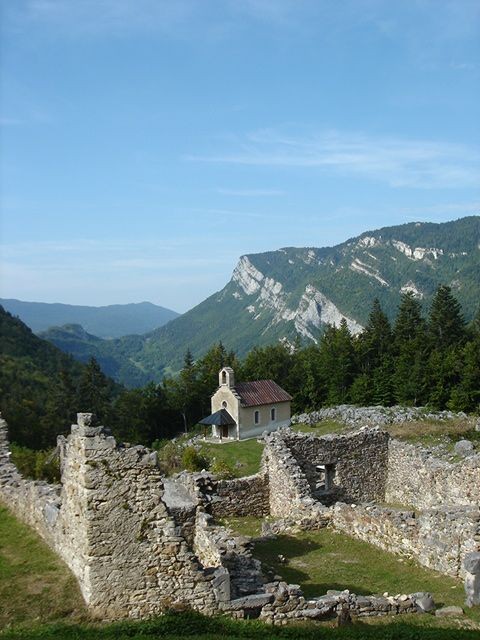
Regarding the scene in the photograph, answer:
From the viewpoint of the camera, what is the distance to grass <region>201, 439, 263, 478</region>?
36656mm

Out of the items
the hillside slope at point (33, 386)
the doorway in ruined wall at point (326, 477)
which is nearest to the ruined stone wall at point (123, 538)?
the doorway in ruined wall at point (326, 477)

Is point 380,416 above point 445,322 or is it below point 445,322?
below

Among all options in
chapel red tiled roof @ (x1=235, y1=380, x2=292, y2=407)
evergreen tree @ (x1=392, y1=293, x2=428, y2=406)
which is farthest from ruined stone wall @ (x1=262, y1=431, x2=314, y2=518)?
evergreen tree @ (x1=392, y1=293, x2=428, y2=406)

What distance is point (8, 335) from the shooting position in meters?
108

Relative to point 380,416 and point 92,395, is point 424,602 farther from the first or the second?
point 92,395

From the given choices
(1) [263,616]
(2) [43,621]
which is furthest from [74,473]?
(1) [263,616]

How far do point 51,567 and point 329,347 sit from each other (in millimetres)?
57526

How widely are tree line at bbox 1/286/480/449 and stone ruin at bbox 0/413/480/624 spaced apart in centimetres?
3546

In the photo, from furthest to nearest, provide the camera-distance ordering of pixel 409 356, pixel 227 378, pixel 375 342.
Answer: pixel 375 342 → pixel 409 356 → pixel 227 378

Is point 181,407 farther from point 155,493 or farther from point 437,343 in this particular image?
point 155,493

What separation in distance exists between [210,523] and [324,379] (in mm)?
49440

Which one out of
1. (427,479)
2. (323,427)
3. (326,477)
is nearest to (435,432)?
(323,427)

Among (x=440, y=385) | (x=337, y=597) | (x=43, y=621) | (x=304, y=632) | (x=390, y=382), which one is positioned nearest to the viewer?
(x=43, y=621)

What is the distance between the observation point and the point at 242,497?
2131 cm
